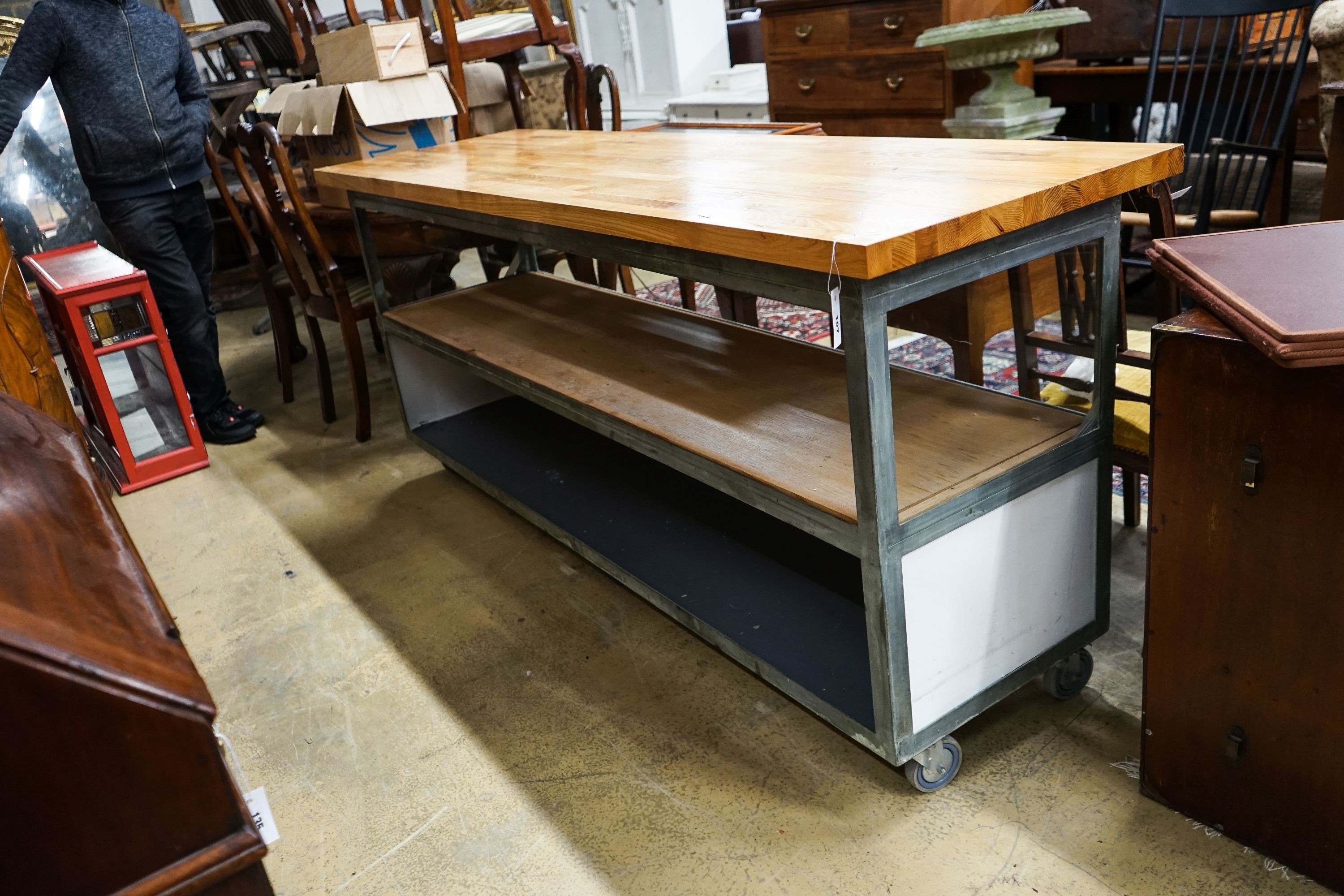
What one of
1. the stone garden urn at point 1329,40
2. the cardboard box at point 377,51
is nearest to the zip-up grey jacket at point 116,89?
the cardboard box at point 377,51

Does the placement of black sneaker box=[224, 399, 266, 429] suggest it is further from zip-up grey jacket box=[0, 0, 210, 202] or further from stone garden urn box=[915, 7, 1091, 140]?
stone garden urn box=[915, 7, 1091, 140]

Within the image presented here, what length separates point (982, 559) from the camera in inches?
58.3

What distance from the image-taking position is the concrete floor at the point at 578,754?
4.84 feet

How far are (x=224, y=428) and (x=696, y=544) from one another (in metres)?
2.16

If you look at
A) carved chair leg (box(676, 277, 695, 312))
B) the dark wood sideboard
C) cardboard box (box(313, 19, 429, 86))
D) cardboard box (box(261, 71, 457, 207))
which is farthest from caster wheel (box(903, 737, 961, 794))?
cardboard box (box(313, 19, 429, 86))

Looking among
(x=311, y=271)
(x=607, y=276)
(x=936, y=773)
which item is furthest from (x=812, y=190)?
(x=607, y=276)

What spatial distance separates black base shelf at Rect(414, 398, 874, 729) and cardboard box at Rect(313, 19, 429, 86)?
3.74 feet

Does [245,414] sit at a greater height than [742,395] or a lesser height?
lesser

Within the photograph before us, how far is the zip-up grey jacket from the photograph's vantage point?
115 inches

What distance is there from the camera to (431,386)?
291 cm

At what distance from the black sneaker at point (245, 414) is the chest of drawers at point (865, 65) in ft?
8.96

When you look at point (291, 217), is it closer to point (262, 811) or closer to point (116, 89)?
point (116, 89)

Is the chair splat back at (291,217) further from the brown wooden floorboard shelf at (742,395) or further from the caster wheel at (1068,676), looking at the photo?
the caster wheel at (1068,676)

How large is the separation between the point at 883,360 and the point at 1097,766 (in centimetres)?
80
